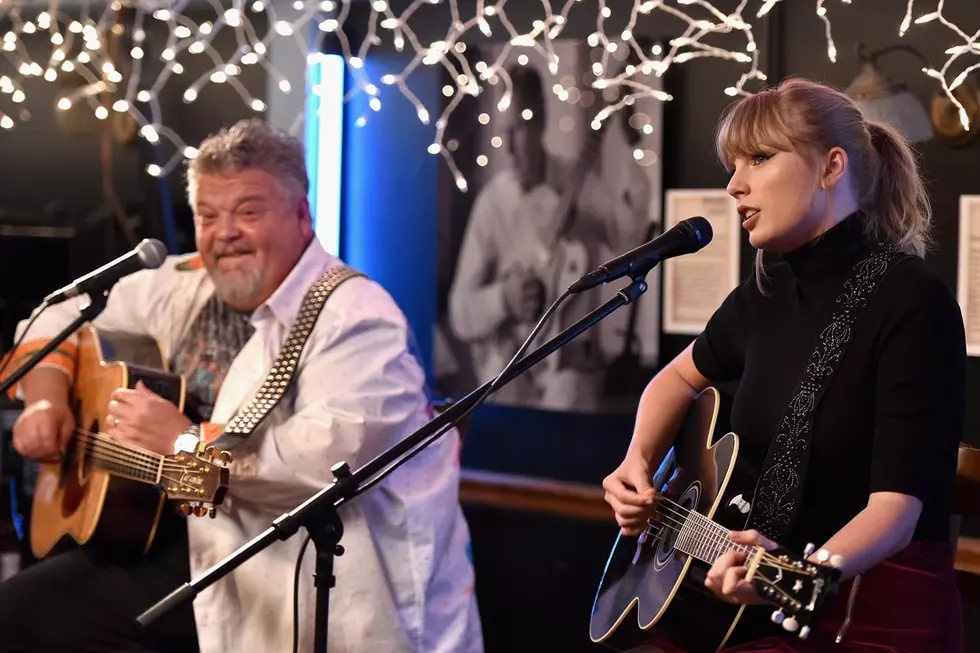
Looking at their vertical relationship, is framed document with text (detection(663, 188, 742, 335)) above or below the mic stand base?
above

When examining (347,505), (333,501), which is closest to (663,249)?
(333,501)

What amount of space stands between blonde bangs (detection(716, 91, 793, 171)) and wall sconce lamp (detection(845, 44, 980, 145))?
913 mm

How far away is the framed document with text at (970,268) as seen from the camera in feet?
9.07

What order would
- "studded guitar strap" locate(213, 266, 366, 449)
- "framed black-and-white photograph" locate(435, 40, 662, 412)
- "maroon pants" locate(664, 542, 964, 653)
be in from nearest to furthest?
"maroon pants" locate(664, 542, 964, 653) → "studded guitar strap" locate(213, 266, 366, 449) → "framed black-and-white photograph" locate(435, 40, 662, 412)

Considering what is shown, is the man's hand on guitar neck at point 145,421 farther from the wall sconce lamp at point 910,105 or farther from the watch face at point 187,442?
the wall sconce lamp at point 910,105

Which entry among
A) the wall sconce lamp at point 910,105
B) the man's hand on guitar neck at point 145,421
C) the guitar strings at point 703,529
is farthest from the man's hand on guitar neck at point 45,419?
the wall sconce lamp at point 910,105

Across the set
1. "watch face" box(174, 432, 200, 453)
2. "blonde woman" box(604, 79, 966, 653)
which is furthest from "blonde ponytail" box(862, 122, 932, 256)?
"watch face" box(174, 432, 200, 453)

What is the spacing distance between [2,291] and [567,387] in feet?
7.40

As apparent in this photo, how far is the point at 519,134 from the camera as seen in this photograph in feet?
11.3

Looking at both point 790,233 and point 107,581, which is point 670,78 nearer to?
point 790,233

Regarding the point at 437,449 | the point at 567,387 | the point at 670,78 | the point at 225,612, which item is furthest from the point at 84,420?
the point at 670,78

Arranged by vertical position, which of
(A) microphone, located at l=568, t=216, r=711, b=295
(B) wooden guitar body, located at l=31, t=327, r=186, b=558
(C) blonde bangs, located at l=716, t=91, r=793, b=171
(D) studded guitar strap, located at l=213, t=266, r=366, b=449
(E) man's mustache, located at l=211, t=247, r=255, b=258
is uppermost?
(C) blonde bangs, located at l=716, t=91, r=793, b=171

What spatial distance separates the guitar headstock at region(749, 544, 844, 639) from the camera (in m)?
1.48

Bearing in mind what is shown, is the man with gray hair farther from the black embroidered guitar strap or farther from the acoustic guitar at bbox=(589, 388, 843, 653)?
the black embroidered guitar strap
